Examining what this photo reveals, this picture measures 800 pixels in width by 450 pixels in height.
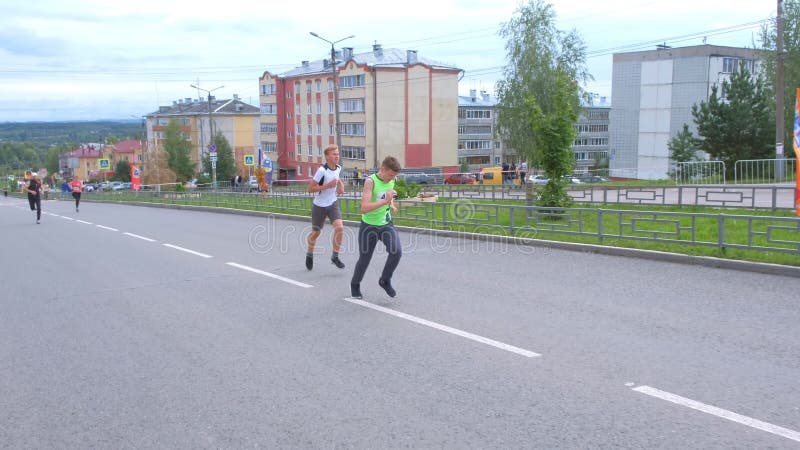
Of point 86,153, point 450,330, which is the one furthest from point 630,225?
point 86,153

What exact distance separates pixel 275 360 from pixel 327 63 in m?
71.3

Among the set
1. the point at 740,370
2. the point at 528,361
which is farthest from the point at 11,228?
the point at 740,370

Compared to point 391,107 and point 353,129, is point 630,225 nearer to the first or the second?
point 391,107

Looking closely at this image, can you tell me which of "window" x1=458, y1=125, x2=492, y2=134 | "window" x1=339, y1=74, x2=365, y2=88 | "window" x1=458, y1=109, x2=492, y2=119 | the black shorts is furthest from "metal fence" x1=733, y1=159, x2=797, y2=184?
"window" x1=458, y1=109, x2=492, y2=119

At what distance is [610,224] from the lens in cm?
1235

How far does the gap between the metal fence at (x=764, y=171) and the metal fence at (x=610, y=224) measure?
16.2m

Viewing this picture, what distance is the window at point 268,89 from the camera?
3393 inches

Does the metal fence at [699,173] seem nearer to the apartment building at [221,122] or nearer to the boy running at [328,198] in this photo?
the boy running at [328,198]

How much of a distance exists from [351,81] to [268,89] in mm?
20724

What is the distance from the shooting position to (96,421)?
4516mm

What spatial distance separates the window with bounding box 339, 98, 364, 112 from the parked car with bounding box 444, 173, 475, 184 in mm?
22368

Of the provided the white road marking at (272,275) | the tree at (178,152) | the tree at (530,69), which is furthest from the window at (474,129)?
the white road marking at (272,275)

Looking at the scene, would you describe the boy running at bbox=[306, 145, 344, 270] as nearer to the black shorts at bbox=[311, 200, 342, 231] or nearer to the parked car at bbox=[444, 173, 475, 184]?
the black shorts at bbox=[311, 200, 342, 231]

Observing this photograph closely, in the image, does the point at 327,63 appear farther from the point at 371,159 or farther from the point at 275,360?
the point at 275,360
